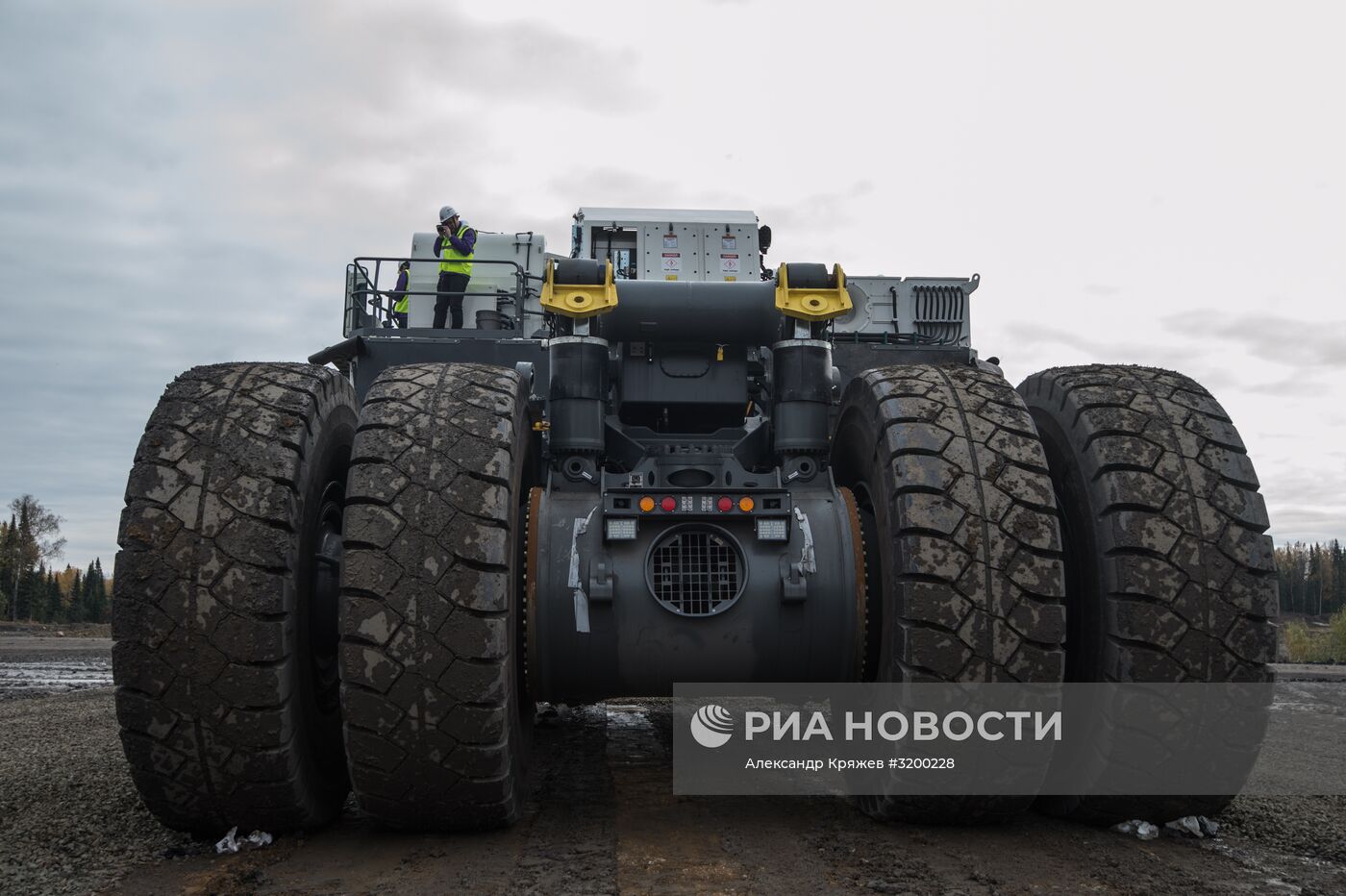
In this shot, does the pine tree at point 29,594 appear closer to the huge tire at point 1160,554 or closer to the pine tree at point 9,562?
the pine tree at point 9,562

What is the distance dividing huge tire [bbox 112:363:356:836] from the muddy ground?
1.00 ft

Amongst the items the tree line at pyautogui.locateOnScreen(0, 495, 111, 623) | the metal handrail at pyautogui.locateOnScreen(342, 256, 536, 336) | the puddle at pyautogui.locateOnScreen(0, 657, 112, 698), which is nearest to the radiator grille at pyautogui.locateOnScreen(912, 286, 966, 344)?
the metal handrail at pyautogui.locateOnScreen(342, 256, 536, 336)

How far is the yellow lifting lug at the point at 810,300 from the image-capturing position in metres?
5.35

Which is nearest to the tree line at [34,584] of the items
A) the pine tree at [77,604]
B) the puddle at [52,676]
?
the pine tree at [77,604]

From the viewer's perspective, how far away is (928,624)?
13.3 ft

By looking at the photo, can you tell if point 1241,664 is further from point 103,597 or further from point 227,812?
point 103,597

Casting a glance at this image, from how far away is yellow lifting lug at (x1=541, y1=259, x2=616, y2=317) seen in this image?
534 cm

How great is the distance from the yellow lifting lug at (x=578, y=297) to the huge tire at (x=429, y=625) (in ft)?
4.32

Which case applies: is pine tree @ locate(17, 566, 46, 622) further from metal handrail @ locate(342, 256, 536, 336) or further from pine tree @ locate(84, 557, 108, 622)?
metal handrail @ locate(342, 256, 536, 336)

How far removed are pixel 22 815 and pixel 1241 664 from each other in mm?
5517

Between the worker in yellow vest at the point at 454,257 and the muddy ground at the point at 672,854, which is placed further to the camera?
the worker in yellow vest at the point at 454,257

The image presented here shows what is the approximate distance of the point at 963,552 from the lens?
4086 millimetres

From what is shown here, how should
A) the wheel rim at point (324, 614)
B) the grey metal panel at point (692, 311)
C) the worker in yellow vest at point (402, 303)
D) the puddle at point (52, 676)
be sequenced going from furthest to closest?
the puddle at point (52, 676) < the worker in yellow vest at point (402, 303) < the grey metal panel at point (692, 311) < the wheel rim at point (324, 614)

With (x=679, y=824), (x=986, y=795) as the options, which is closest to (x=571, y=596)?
(x=679, y=824)
